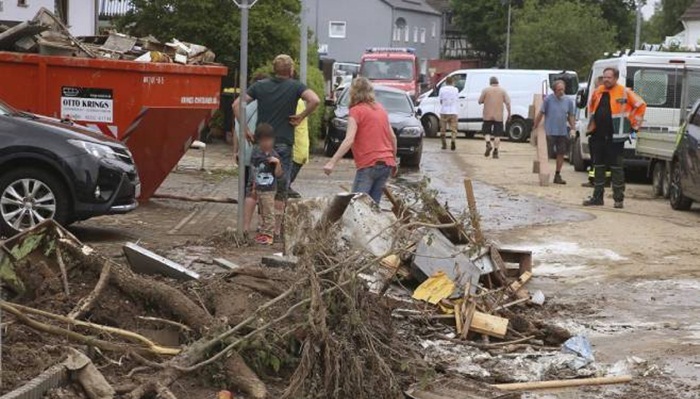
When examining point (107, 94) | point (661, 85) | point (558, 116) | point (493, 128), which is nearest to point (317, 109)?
point (493, 128)

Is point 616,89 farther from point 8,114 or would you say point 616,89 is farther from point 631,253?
point 8,114

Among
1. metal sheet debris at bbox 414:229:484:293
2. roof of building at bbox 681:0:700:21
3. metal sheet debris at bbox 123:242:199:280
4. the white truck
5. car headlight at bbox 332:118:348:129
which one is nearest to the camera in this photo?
metal sheet debris at bbox 123:242:199:280

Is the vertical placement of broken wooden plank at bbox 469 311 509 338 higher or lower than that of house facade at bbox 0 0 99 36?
lower

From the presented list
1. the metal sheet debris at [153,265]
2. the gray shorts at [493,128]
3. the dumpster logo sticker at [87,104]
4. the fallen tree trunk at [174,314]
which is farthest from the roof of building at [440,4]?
the fallen tree trunk at [174,314]

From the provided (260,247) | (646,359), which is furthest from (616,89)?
(646,359)

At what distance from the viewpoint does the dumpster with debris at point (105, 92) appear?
43.9 feet

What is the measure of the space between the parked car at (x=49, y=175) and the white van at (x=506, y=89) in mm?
23631

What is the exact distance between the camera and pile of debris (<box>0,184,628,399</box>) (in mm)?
6180

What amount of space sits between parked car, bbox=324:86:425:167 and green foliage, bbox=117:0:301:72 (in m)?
2.32

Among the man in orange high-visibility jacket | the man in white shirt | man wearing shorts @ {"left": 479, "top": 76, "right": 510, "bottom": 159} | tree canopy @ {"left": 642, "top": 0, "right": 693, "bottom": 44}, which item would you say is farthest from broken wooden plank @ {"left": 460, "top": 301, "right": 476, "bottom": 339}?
tree canopy @ {"left": 642, "top": 0, "right": 693, "bottom": 44}

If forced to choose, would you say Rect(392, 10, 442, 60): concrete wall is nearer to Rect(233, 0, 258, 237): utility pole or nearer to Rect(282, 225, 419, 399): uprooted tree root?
Rect(233, 0, 258, 237): utility pole

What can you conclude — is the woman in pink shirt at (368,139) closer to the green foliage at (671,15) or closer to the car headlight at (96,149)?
the car headlight at (96,149)

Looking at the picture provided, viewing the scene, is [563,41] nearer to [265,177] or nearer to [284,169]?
[284,169]

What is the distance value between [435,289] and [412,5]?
261ft
